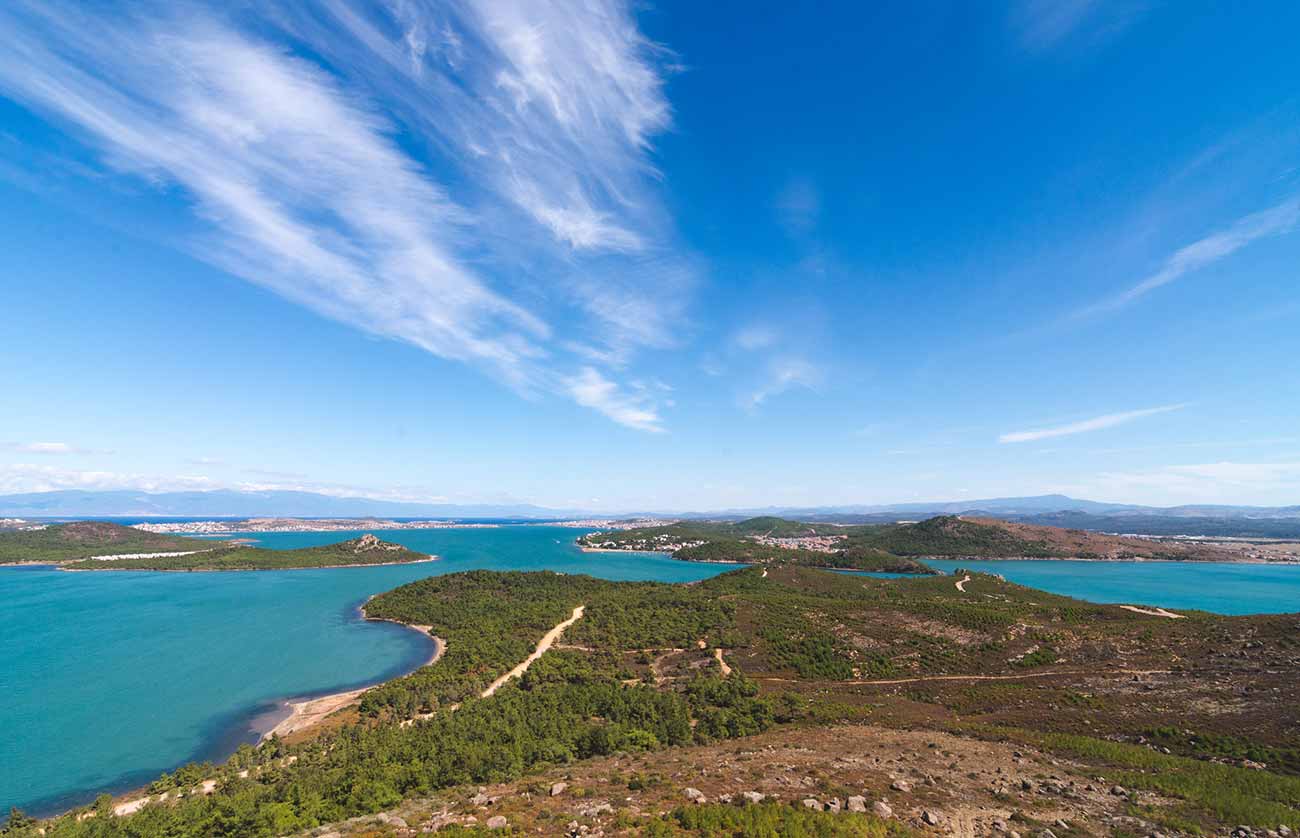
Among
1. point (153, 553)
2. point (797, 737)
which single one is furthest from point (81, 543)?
point (797, 737)

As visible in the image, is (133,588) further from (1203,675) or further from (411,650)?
(1203,675)

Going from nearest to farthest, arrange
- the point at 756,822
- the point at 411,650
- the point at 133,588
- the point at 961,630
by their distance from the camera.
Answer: the point at 756,822
the point at 961,630
the point at 411,650
the point at 133,588

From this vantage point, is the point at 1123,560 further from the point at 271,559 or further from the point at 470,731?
the point at 271,559

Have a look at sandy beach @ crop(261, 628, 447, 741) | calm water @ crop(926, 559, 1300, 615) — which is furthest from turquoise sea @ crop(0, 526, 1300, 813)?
sandy beach @ crop(261, 628, 447, 741)

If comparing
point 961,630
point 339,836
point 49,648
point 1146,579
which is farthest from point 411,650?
point 1146,579

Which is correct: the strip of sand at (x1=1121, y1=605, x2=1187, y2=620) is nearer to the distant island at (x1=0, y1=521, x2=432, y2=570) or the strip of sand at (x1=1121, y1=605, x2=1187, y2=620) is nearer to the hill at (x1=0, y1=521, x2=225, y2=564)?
the distant island at (x1=0, y1=521, x2=432, y2=570)

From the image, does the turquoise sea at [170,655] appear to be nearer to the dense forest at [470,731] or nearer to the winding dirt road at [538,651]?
the dense forest at [470,731]
